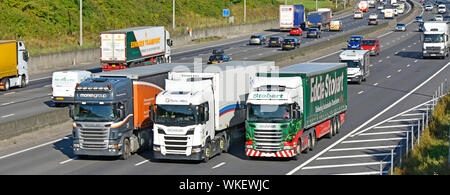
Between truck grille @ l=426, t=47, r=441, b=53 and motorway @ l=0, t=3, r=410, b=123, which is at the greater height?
truck grille @ l=426, t=47, r=441, b=53

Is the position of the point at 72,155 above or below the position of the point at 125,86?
below

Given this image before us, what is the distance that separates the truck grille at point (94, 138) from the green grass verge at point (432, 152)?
1156 cm

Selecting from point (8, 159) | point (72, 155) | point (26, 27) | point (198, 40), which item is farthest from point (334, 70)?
point (198, 40)

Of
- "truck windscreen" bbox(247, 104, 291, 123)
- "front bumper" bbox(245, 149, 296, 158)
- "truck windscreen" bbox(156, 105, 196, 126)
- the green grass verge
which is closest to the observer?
the green grass verge

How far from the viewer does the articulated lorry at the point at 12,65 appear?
188 feet

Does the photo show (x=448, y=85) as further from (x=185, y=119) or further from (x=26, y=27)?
(x=26, y=27)

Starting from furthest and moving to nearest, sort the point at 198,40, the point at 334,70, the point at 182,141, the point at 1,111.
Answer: the point at 198,40
the point at 1,111
the point at 334,70
the point at 182,141

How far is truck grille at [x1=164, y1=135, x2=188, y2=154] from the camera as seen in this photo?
3027 cm

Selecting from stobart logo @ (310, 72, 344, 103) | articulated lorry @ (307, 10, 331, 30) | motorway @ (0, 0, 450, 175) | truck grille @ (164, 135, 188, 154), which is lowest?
→ motorway @ (0, 0, 450, 175)

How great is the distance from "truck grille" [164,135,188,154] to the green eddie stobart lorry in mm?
2562

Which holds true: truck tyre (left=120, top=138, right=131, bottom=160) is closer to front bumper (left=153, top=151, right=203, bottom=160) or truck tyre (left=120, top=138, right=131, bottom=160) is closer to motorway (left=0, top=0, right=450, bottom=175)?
motorway (left=0, top=0, right=450, bottom=175)

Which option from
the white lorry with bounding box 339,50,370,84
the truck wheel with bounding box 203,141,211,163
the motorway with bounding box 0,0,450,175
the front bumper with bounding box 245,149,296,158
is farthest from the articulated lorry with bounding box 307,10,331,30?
the front bumper with bounding box 245,149,296,158
